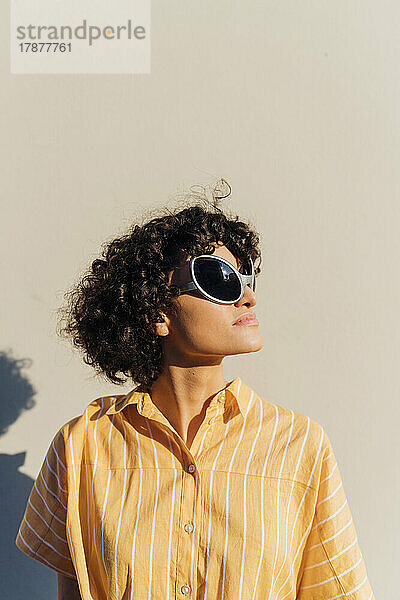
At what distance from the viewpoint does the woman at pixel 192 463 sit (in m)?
1.35

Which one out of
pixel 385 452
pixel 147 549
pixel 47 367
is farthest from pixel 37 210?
pixel 385 452

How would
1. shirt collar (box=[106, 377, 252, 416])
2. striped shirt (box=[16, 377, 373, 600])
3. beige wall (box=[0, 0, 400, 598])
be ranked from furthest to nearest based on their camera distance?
1. beige wall (box=[0, 0, 400, 598])
2. shirt collar (box=[106, 377, 252, 416])
3. striped shirt (box=[16, 377, 373, 600])

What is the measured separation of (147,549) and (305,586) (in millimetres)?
387

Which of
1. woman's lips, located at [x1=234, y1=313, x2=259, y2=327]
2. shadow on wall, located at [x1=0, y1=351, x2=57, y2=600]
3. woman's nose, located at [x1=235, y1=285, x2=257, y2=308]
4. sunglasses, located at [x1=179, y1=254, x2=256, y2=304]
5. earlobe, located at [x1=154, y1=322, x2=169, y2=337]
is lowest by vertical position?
shadow on wall, located at [x1=0, y1=351, x2=57, y2=600]

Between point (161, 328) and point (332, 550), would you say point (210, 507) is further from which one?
point (161, 328)

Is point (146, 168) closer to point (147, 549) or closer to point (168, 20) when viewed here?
point (168, 20)

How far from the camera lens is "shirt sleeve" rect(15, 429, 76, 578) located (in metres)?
1.56

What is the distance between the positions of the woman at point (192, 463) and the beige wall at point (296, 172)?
664 millimetres

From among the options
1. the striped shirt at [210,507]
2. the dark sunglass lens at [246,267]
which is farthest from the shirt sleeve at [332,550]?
the dark sunglass lens at [246,267]

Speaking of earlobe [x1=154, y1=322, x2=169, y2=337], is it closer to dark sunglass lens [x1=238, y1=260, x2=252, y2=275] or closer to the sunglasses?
the sunglasses

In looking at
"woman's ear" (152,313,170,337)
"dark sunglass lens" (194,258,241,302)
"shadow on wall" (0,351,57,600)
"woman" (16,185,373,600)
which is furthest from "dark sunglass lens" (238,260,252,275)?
"shadow on wall" (0,351,57,600)

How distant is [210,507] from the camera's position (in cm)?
136

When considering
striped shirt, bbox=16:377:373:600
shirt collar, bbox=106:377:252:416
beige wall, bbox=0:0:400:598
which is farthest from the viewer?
beige wall, bbox=0:0:400:598

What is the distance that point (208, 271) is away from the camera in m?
1.42
